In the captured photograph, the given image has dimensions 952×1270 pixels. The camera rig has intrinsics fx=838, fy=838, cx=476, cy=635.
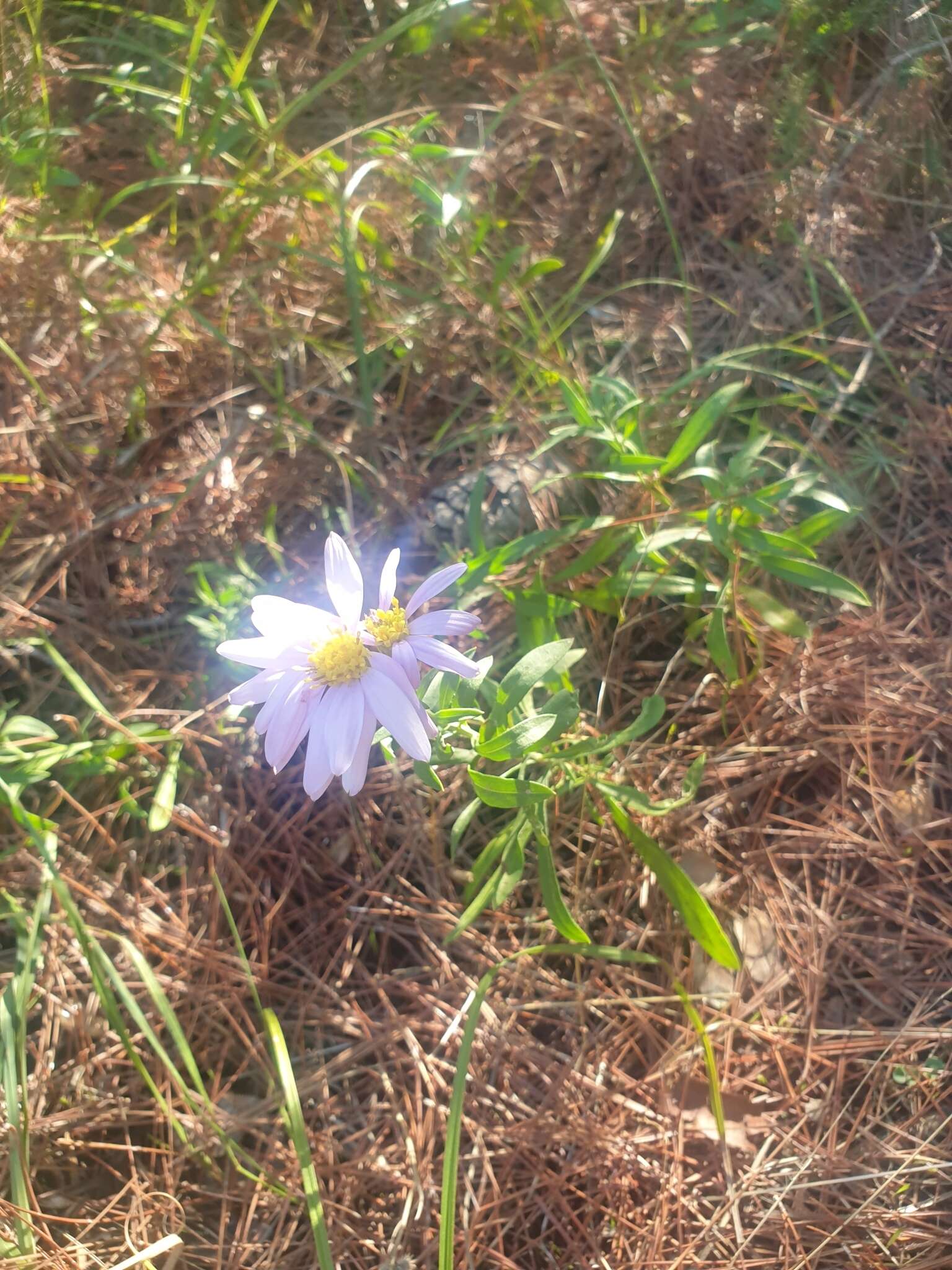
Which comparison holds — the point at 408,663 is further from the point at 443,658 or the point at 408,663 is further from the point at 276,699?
the point at 276,699

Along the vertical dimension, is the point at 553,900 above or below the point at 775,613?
below

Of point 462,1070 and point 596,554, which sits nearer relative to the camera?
point 462,1070

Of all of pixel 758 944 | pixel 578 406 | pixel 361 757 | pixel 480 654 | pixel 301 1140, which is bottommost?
pixel 301 1140

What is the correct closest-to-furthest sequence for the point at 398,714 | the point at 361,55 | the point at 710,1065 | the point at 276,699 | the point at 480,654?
the point at 398,714, the point at 276,699, the point at 710,1065, the point at 480,654, the point at 361,55

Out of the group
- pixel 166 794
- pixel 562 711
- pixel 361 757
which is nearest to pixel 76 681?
pixel 166 794

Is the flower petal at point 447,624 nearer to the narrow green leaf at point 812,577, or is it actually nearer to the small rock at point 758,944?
the narrow green leaf at point 812,577

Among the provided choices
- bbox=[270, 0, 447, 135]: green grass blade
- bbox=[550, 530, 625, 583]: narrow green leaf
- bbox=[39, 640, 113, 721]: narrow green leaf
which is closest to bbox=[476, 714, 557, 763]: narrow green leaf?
bbox=[550, 530, 625, 583]: narrow green leaf

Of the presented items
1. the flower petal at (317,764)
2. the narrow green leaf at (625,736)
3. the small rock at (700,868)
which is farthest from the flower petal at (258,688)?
the small rock at (700,868)

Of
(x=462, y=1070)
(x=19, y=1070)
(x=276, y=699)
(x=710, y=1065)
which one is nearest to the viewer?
(x=276, y=699)

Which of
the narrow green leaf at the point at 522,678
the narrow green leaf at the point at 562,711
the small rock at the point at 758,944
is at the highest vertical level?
the narrow green leaf at the point at 522,678
